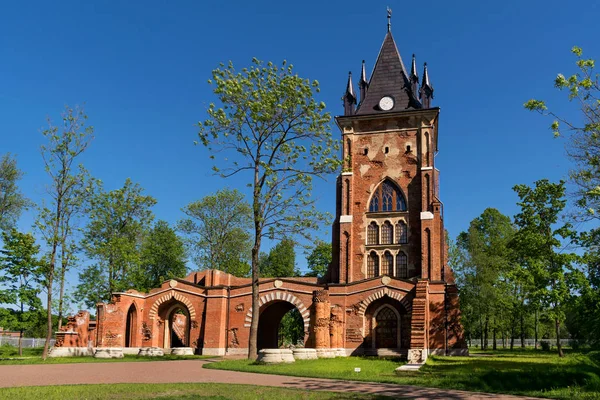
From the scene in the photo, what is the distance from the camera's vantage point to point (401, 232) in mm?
37812

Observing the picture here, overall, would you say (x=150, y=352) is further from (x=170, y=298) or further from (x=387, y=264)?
(x=387, y=264)

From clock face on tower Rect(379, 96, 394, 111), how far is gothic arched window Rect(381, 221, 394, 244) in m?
8.37

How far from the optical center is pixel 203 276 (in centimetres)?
3872

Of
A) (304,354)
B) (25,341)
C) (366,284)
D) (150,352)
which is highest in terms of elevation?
(366,284)

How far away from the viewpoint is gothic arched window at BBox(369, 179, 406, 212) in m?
38.3

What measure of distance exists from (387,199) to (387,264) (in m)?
4.53

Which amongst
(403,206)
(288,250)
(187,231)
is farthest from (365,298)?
(288,250)

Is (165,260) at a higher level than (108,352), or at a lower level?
higher

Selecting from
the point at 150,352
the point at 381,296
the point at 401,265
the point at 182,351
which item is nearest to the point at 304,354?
the point at 381,296

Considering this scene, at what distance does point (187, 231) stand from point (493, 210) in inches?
1225

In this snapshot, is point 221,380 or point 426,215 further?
point 426,215

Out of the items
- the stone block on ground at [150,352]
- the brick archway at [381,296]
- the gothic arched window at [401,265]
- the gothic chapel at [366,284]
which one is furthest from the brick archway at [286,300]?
the gothic arched window at [401,265]

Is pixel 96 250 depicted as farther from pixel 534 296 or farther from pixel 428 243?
pixel 534 296

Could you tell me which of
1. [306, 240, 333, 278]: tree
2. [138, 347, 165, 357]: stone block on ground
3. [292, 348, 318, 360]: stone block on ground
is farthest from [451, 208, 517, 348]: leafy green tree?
[138, 347, 165, 357]: stone block on ground
